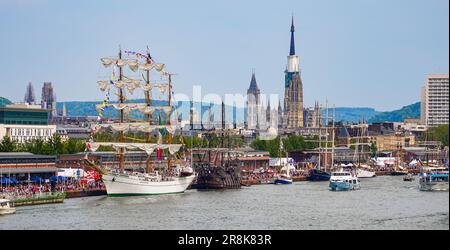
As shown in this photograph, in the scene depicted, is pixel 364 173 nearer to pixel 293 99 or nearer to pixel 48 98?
pixel 48 98

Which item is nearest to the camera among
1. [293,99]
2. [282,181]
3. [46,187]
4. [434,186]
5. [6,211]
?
[6,211]

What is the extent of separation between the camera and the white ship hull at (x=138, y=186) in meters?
42.5

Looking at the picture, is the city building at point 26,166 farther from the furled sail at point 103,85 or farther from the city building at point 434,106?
the city building at point 434,106

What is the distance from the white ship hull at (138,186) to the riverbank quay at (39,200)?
21.5 ft

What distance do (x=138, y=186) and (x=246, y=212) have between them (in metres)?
14.7

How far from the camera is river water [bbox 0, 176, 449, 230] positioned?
2430 cm

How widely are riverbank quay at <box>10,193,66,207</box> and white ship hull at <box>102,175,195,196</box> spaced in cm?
654

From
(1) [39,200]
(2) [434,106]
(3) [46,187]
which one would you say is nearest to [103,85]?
(3) [46,187]

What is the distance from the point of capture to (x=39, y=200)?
1346 inches

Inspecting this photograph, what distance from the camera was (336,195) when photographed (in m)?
41.8

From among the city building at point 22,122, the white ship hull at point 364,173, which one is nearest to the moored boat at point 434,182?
the white ship hull at point 364,173

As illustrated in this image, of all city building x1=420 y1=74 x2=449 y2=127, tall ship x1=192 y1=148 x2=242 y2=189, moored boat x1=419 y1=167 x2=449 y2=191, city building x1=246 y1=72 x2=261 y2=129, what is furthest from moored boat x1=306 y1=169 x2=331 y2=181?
city building x1=246 y1=72 x2=261 y2=129
